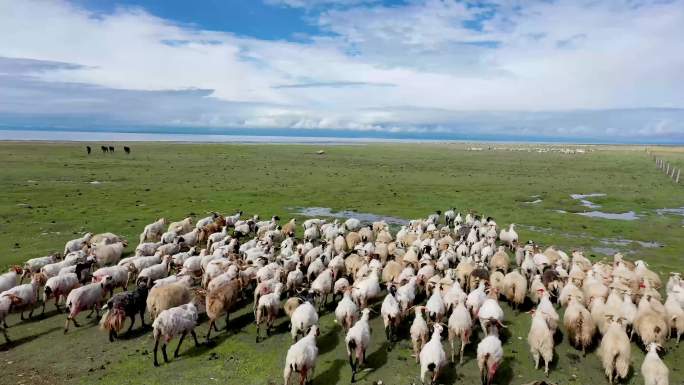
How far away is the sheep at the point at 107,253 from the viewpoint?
18453mm

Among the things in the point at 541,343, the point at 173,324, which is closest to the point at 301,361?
the point at 173,324

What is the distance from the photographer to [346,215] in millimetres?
31266

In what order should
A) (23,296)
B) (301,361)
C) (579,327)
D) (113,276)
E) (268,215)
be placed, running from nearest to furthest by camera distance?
(301,361) < (579,327) < (23,296) < (113,276) < (268,215)

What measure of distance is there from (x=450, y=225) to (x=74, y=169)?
48.4 m

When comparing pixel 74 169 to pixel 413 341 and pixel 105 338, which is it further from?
pixel 413 341

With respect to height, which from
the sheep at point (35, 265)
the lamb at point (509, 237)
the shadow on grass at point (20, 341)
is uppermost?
the sheep at point (35, 265)

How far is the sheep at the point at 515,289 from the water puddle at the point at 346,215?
1409 cm

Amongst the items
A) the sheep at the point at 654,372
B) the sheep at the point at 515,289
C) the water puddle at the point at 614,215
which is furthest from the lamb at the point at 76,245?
the water puddle at the point at 614,215

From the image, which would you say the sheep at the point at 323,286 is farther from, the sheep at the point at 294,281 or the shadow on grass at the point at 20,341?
the shadow on grass at the point at 20,341

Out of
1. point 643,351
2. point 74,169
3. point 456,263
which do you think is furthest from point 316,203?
point 74,169

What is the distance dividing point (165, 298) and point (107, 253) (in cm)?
736

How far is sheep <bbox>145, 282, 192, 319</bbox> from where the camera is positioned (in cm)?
1316

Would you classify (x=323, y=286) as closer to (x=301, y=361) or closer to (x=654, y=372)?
(x=301, y=361)

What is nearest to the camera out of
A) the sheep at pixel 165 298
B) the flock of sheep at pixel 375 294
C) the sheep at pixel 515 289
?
the flock of sheep at pixel 375 294
